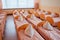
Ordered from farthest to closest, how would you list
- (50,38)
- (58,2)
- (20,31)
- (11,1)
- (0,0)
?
(11,1), (0,0), (58,2), (20,31), (50,38)

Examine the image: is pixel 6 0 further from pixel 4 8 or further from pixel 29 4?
pixel 29 4

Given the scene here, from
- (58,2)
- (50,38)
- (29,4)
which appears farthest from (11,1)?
(50,38)

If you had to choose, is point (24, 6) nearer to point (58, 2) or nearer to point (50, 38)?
point (58, 2)

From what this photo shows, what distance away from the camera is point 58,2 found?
425 centimetres

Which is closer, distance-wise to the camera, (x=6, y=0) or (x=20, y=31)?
(x=20, y=31)

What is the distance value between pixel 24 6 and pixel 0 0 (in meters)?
1.75

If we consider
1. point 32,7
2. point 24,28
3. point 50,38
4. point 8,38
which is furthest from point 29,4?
point 50,38

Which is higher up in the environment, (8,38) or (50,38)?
(50,38)

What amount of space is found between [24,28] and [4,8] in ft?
17.4

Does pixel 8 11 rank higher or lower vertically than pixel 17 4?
lower

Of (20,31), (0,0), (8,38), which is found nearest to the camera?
(20,31)

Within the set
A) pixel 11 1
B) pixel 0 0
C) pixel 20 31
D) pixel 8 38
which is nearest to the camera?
pixel 20 31

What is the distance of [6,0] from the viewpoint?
24.0ft

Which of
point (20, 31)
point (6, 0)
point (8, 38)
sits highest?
point (6, 0)
